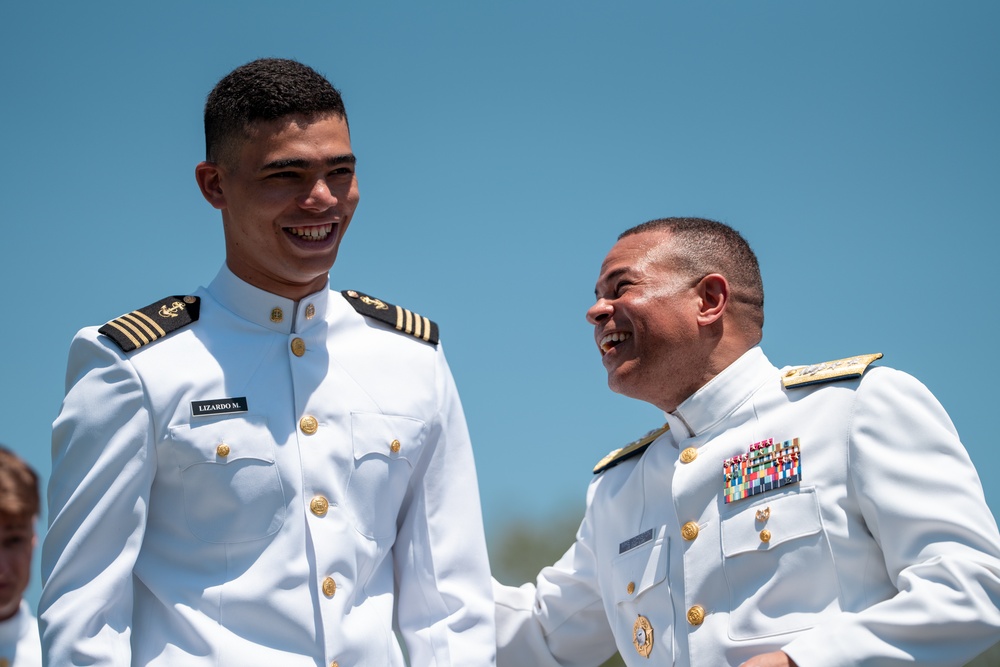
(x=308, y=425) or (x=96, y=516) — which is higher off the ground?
(x=308, y=425)

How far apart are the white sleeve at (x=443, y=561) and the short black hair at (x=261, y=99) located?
1117mm

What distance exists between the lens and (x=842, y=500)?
444 centimetres

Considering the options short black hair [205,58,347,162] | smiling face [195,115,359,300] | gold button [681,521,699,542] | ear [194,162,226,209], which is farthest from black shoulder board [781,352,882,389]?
ear [194,162,226,209]

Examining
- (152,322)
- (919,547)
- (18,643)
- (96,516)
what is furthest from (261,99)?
(18,643)

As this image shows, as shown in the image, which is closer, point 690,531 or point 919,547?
→ point 919,547

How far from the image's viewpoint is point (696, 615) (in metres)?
4.53

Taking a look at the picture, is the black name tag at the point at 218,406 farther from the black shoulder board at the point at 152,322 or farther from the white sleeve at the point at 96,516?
the black shoulder board at the point at 152,322

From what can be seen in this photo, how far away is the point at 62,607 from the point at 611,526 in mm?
2252

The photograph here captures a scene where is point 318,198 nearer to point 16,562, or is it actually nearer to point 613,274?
point 613,274

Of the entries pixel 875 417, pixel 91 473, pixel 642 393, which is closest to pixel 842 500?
pixel 875 417

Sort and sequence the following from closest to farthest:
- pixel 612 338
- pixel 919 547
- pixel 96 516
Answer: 1. pixel 96 516
2. pixel 919 547
3. pixel 612 338

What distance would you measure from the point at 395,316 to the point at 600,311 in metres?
0.90

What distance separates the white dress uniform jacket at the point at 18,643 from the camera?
232 inches

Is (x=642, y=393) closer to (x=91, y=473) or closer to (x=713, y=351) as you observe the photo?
(x=713, y=351)
